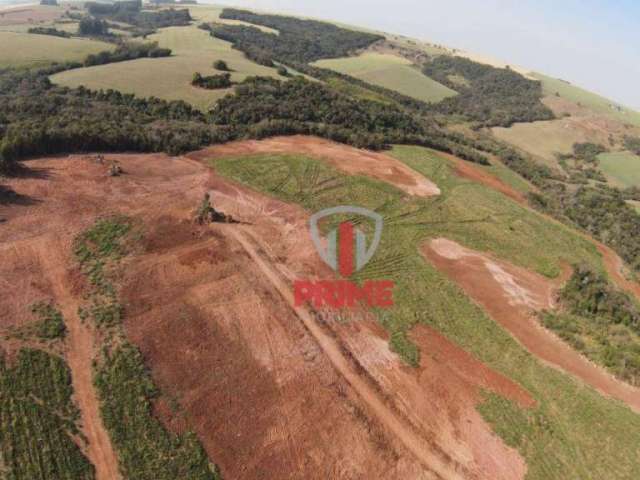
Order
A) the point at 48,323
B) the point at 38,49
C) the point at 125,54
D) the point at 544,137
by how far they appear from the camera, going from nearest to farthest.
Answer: the point at 48,323
the point at 38,49
the point at 125,54
the point at 544,137

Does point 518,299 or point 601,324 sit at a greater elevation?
point 601,324

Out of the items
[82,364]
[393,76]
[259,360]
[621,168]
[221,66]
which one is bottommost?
[82,364]

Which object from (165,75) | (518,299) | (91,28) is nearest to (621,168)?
(518,299)

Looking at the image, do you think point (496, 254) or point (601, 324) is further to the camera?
point (496, 254)

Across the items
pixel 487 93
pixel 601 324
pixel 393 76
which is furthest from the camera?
pixel 487 93

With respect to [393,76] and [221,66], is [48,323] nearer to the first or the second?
[221,66]

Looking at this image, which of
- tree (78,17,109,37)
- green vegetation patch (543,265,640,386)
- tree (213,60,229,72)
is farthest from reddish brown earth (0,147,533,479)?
tree (78,17,109,37)

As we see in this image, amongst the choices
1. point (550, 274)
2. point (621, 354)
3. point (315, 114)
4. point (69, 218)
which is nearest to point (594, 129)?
point (315, 114)

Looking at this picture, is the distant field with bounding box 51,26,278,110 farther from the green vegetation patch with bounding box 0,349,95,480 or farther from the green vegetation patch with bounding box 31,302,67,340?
the green vegetation patch with bounding box 0,349,95,480
